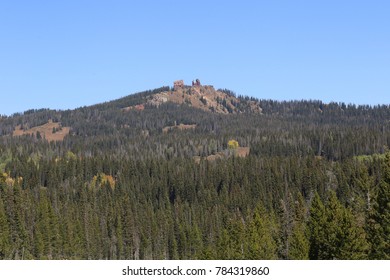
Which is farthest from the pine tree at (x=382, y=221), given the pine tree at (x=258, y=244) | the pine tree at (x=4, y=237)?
the pine tree at (x=4, y=237)

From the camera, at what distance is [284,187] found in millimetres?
190875

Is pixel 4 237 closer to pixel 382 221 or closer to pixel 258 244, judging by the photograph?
pixel 258 244

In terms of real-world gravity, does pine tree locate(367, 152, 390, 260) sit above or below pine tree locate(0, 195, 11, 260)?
above

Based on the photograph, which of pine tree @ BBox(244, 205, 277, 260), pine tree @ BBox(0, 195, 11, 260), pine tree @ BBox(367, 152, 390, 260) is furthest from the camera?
pine tree @ BBox(0, 195, 11, 260)

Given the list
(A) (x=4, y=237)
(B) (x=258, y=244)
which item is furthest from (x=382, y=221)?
(A) (x=4, y=237)

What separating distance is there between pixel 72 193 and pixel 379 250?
492 ft

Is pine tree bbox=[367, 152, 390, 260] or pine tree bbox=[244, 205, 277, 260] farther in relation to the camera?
pine tree bbox=[244, 205, 277, 260]

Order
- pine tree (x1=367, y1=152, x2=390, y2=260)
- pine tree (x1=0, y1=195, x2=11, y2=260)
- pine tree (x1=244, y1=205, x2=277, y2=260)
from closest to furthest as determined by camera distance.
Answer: pine tree (x1=367, y1=152, x2=390, y2=260) → pine tree (x1=244, y1=205, x2=277, y2=260) → pine tree (x1=0, y1=195, x2=11, y2=260)

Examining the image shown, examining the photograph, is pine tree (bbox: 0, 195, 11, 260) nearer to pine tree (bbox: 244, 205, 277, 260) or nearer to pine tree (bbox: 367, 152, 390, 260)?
pine tree (bbox: 244, 205, 277, 260)

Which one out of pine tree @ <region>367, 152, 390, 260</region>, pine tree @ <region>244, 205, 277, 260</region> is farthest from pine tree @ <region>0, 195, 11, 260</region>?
pine tree @ <region>367, 152, 390, 260</region>

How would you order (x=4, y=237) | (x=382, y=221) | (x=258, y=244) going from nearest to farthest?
(x=382, y=221) < (x=258, y=244) < (x=4, y=237)

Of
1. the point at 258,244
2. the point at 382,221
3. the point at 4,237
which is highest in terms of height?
the point at 382,221

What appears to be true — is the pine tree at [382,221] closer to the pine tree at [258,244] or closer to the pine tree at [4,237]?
the pine tree at [258,244]
